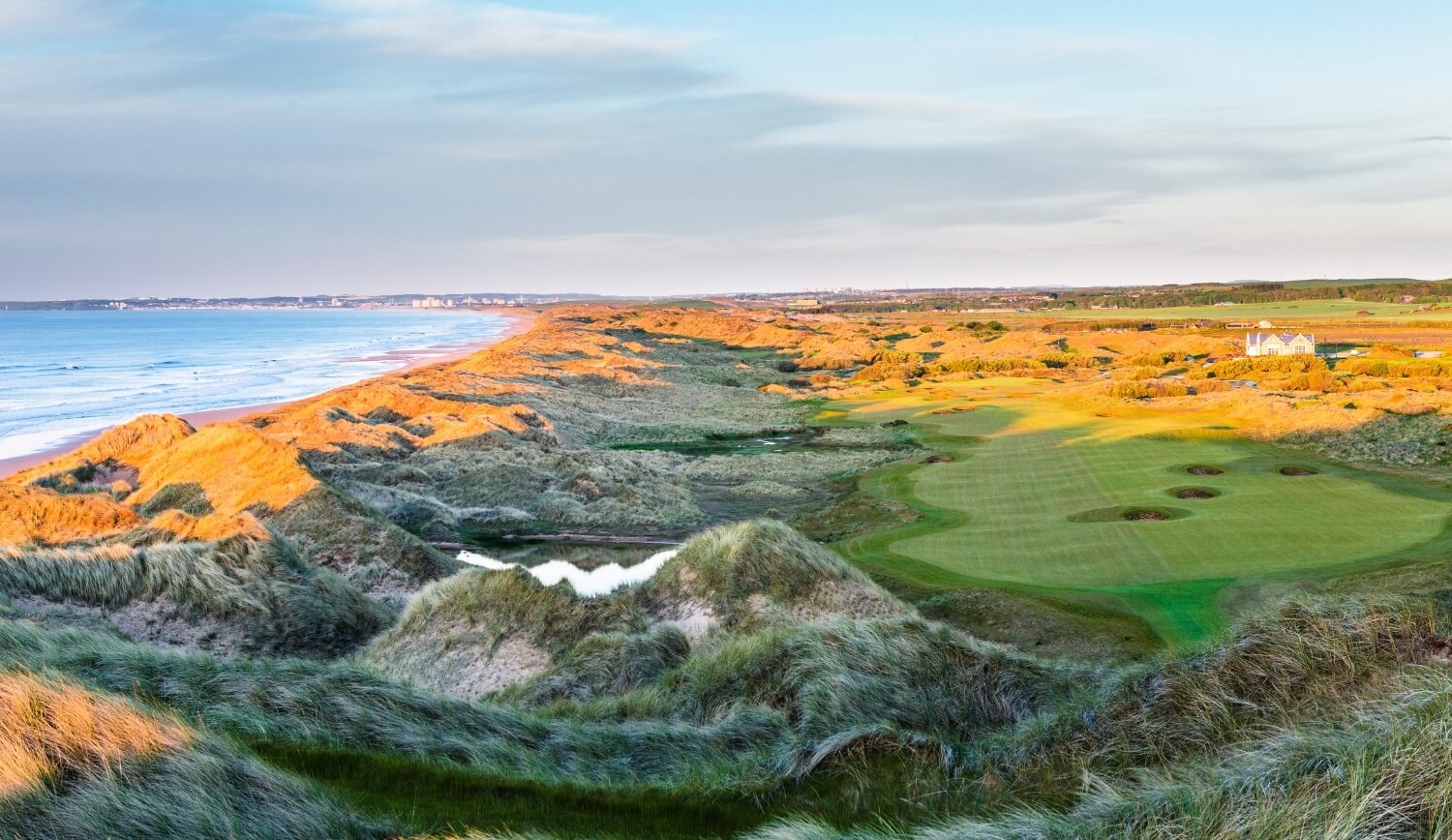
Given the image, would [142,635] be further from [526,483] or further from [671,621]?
[526,483]

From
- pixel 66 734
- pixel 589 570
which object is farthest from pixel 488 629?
pixel 589 570

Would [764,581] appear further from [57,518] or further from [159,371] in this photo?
[159,371]

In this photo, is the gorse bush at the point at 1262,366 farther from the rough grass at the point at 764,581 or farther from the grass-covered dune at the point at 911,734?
the grass-covered dune at the point at 911,734

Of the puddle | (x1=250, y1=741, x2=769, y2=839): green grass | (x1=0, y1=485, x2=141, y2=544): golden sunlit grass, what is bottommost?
the puddle

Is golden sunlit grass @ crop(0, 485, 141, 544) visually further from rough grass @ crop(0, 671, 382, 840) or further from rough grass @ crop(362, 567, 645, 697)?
rough grass @ crop(0, 671, 382, 840)

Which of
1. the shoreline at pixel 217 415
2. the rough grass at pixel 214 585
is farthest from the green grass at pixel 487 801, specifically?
the shoreline at pixel 217 415

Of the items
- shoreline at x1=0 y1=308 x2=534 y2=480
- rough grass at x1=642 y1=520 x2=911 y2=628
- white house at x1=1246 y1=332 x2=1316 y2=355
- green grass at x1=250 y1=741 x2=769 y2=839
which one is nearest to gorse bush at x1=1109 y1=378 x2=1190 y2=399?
white house at x1=1246 y1=332 x2=1316 y2=355
